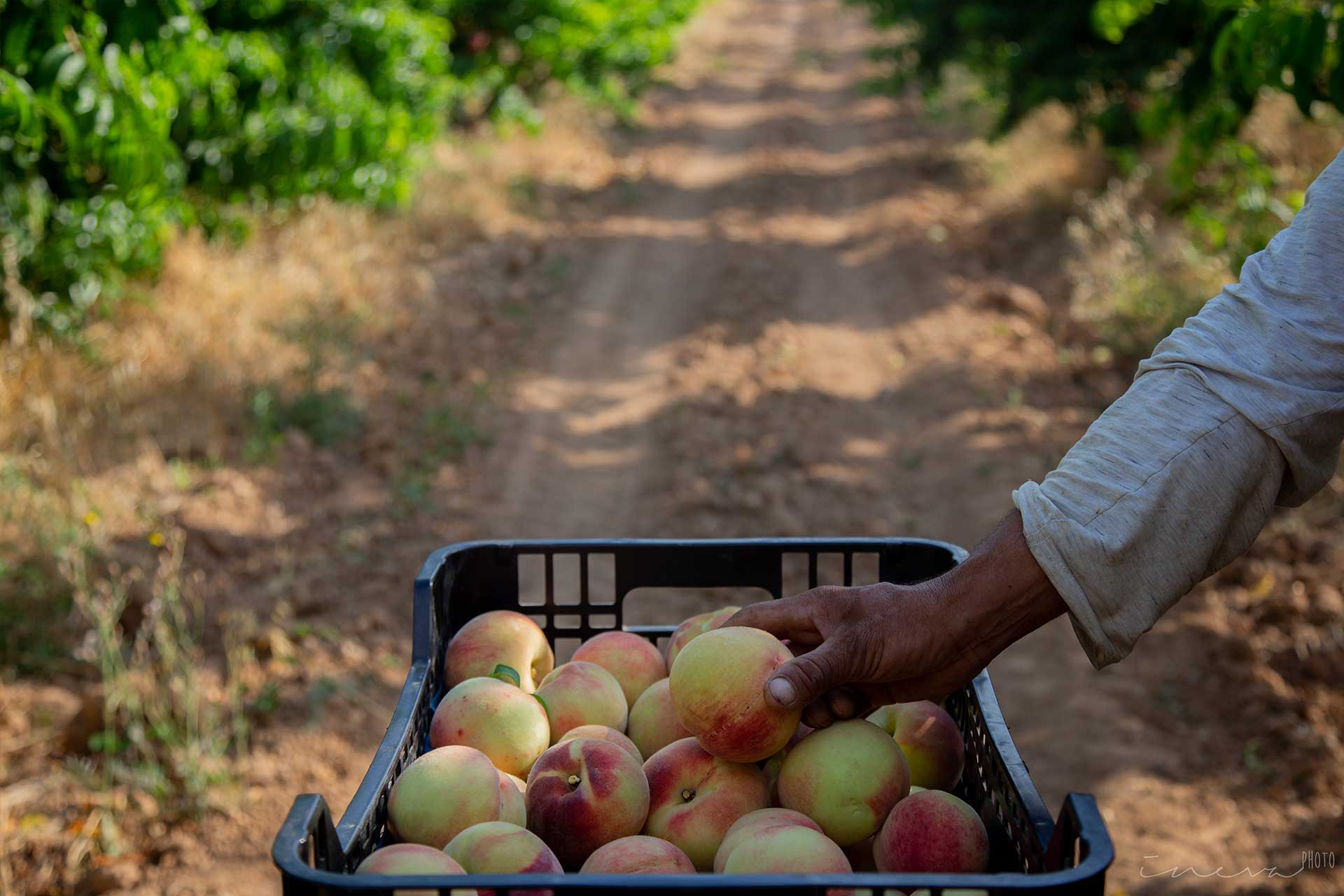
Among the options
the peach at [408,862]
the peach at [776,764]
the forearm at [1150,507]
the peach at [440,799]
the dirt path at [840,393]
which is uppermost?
the forearm at [1150,507]

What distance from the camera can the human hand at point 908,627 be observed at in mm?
1613

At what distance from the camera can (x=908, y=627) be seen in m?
1.67

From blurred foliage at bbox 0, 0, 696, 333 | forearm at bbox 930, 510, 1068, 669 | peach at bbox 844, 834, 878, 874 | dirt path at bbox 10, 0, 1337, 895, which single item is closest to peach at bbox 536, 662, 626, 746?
peach at bbox 844, 834, 878, 874

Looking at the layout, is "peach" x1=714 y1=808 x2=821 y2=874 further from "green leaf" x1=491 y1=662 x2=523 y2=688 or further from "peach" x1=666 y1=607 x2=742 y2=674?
"green leaf" x1=491 y1=662 x2=523 y2=688

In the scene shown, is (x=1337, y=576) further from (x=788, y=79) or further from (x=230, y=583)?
(x=788, y=79)

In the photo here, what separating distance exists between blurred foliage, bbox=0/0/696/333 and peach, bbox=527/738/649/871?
11.6 feet

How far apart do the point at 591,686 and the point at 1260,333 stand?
1120 millimetres

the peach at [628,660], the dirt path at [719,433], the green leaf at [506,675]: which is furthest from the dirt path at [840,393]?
the green leaf at [506,675]

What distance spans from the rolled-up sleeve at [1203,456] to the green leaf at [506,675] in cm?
87

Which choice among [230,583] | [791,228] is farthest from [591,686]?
[791,228]

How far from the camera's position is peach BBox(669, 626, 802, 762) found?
1.63m

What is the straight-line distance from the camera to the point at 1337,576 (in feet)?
14.3

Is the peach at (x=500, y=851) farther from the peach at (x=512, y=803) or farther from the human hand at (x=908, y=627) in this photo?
the human hand at (x=908, y=627)

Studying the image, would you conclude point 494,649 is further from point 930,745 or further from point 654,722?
point 930,745
